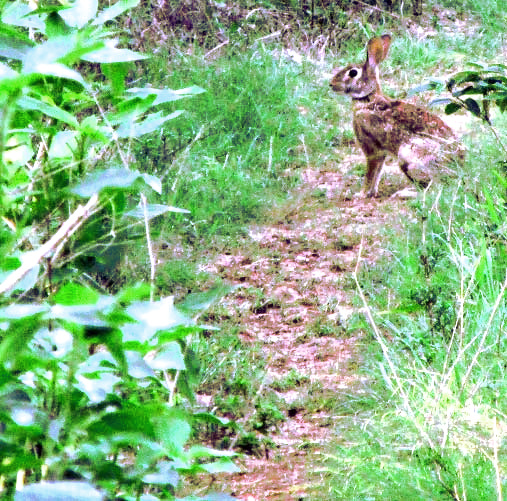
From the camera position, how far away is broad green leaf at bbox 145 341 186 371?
1055 millimetres

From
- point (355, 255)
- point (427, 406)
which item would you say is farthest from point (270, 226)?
point (427, 406)

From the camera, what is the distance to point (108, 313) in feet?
2.75

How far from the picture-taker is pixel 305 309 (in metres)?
4.21

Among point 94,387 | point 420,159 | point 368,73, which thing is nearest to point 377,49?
point 368,73

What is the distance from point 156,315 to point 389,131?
14.7 ft

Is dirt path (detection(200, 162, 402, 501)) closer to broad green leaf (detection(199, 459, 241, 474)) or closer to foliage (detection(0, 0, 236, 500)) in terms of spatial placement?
broad green leaf (detection(199, 459, 241, 474))

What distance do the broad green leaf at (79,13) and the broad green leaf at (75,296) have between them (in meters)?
0.49

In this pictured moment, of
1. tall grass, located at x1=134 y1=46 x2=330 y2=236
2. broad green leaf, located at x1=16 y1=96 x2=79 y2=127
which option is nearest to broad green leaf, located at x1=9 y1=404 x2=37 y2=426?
broad green leaf, located at x1=16 y1=96 x2=79 y2=127

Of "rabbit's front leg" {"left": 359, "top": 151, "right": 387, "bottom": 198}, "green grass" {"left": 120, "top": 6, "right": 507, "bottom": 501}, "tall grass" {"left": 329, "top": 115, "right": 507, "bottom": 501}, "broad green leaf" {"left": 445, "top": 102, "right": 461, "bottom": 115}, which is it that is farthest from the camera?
"rabbit's front leg" {"left": 359, "top": 151, "right": 387, "bottom": 198}

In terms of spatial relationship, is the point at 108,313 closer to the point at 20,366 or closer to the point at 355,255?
the point at 20,366

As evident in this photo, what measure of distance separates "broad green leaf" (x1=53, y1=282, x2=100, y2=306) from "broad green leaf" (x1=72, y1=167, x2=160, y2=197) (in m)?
0.15

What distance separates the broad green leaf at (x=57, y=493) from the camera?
0.80 metres

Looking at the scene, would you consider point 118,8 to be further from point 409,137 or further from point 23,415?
point 409,137

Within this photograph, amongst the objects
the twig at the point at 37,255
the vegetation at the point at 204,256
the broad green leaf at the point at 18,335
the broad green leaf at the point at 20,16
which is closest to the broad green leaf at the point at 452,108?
the vegetation at the point at 204,256
